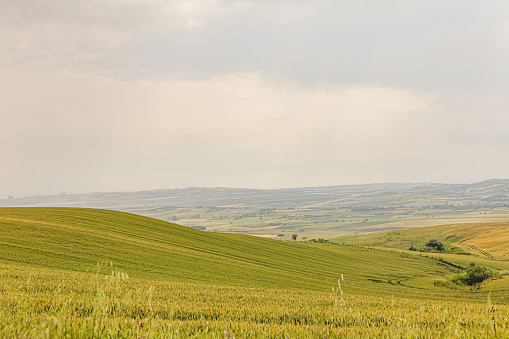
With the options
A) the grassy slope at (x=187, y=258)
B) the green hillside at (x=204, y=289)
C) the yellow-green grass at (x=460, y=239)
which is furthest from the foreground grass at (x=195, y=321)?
the yellow-green grass at (x=460, y=239)

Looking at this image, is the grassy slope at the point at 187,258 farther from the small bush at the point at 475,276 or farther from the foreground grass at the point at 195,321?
the foreground grass at the point at 195,321

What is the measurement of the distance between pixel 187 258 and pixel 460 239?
120744mm

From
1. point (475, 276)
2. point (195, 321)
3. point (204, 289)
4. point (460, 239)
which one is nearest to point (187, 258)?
point (204, 289)

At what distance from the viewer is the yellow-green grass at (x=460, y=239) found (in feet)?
308

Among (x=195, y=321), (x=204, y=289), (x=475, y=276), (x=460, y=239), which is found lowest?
(x=460, y=239)

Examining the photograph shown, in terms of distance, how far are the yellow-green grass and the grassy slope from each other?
39022 millimetres

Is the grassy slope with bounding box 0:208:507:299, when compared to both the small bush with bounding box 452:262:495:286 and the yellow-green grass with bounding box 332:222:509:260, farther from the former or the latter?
the yellow-green grass with bounding box 332:222:509:260

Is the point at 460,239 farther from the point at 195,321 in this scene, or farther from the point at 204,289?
the point at 195,321

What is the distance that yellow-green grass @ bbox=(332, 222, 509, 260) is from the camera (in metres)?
93.9

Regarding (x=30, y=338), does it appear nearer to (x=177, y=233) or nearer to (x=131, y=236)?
(x=131, y=236)

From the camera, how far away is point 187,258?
1403 inches

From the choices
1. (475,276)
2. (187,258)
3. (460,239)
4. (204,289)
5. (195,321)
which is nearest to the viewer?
(195,321)

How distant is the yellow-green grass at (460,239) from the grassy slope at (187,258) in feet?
128

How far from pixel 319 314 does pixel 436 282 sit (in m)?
48.0
